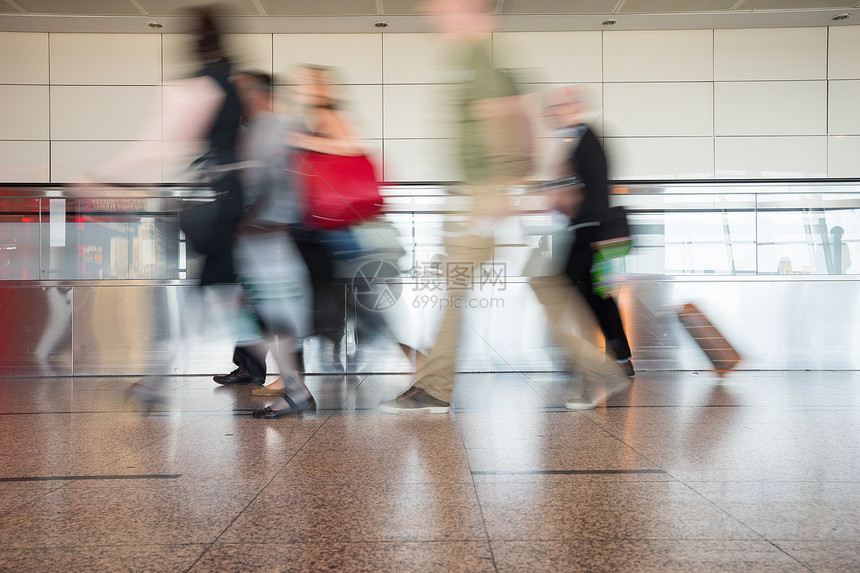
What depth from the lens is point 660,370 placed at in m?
6.00

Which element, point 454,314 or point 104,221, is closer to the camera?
point 454,314

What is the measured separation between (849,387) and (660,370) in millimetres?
1523

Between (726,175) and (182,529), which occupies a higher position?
(726,175)

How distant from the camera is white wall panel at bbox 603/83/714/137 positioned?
258 inches

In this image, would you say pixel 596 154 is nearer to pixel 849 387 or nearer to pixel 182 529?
pixel 849 387

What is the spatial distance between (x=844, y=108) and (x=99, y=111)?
7111 mm

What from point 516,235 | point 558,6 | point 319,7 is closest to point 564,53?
point 558,6

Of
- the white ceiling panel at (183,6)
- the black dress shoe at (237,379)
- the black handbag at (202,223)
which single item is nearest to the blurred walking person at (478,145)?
the black handbag at (202,223)

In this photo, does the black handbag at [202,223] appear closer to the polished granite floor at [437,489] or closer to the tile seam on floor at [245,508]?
the polished granite floor at [437,489]

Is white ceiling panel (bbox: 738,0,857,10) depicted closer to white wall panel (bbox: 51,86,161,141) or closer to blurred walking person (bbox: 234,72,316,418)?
blurred walking person (bbox: 234,72,316,418)

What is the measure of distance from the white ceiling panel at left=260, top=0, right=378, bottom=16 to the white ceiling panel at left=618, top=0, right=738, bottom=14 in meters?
2.26

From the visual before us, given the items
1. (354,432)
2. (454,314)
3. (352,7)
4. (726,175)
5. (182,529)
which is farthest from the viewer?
(726,175)

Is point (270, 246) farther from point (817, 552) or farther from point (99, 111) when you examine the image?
point (99, 111)

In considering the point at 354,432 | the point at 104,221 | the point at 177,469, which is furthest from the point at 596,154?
the point at 104,221
